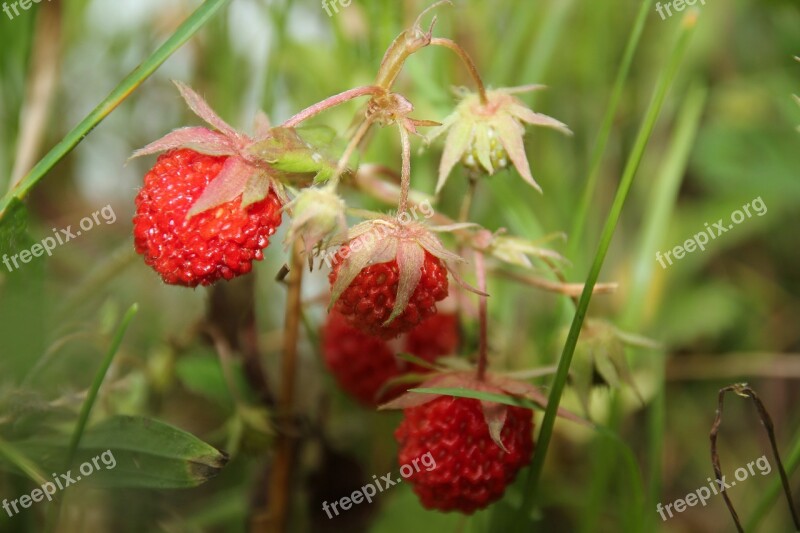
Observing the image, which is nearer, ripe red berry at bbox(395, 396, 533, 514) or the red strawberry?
ripe red berry at bbox(395, 396, 533, 514)

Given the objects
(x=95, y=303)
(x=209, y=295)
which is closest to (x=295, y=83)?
(x=95, y=303)

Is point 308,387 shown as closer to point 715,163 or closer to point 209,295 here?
point 209,295

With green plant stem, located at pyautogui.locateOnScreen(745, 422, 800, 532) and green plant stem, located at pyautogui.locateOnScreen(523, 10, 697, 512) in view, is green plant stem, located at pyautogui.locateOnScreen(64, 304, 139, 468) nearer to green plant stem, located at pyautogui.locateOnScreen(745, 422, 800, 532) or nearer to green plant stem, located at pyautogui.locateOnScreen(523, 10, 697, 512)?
green plant stem, located at pyautogui.locateOnScreen(523, 10, 697, 512)

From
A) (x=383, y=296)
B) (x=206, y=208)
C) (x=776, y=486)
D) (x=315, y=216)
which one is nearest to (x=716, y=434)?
(x=776, y=486)

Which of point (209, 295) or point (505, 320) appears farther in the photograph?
point (505, 320)

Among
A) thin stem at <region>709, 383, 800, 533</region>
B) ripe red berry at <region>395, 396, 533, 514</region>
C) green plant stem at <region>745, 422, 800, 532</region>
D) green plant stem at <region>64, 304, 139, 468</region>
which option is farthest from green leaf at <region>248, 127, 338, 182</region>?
green plant stem at <region>745, 422, 800, 532</region>

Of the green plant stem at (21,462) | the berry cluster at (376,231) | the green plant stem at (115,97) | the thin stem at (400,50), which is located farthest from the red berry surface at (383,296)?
the green plant stem at (21,462)

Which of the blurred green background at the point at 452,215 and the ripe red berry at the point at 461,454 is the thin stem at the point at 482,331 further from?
the blurred green background at the point at 452,215
